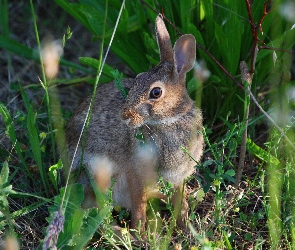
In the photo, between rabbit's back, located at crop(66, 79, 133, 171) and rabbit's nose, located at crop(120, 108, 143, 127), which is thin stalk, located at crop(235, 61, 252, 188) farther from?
rabbit's back, located at crop(66, 79, 133, 171)

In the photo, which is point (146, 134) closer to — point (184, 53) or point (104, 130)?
point (104, 130)

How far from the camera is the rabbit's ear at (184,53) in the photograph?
342cm

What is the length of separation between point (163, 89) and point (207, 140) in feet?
1.22

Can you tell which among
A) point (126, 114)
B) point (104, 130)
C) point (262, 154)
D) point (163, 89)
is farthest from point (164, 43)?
point (262, 154)

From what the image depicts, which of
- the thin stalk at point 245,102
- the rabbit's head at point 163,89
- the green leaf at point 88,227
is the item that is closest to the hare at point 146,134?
the rabbit's head at point 163,89

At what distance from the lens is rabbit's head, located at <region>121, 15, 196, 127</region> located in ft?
10.6

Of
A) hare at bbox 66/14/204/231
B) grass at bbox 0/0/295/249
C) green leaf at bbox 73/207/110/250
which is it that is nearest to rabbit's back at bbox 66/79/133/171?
hare at bbox 66/14/204/231

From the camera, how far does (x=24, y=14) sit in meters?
5.99

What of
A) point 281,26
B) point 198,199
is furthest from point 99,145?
point 281,26

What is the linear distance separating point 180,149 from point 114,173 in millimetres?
486

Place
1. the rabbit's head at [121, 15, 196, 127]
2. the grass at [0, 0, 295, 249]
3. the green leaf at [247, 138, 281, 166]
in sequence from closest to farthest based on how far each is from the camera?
the rabbit's head at [121, 15, 196, 127], the grass at [0, 0, 295, 249], the green leaf at [247, 138, 281, 166]

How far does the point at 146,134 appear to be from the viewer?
3.48 metres

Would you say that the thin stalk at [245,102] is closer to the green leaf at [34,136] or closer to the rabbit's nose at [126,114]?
the rabbit's nose at [126,114]

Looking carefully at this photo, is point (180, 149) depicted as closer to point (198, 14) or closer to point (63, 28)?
point (198, 14)
